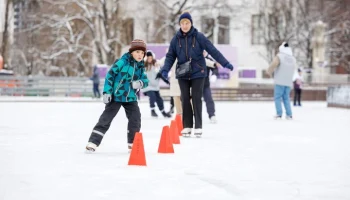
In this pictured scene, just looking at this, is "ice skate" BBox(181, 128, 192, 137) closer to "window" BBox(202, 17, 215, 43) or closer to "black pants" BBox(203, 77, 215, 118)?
"black pants" BBox(203, 77, 215, 118)

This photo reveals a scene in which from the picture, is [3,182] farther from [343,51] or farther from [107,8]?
[343,51]

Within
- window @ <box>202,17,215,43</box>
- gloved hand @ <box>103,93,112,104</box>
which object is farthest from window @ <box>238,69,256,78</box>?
gloved hand @ <box>103,93,112,104</box>

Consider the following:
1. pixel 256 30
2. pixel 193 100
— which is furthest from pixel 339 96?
pixel 256 30

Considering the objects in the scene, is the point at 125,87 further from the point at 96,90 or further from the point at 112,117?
the point at 96,90

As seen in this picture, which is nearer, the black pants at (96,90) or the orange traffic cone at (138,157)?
the orange traffic cone at (138,157)

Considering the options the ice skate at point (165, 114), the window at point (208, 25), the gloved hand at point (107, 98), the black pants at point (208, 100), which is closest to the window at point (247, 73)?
the window at point (208, 25)

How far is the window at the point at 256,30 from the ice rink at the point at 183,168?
43477 millimetres

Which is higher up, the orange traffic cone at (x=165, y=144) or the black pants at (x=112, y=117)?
the black pants at (x=112, y=117)

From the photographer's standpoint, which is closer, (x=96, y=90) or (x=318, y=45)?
(x=96, y=90)

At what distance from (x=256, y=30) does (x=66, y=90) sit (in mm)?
24480

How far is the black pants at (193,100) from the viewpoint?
12.0 m

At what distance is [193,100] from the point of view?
12.1 m

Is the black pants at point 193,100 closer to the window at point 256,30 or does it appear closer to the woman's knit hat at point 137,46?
the woman's knit hat at point 137,46

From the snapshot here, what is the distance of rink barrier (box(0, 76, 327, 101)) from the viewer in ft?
119
